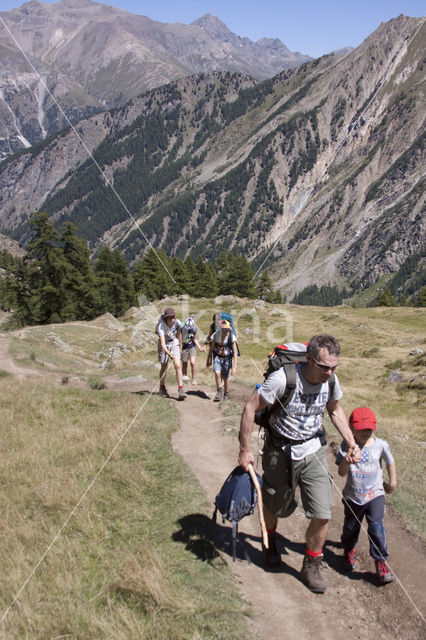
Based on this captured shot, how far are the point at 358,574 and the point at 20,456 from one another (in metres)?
7.41

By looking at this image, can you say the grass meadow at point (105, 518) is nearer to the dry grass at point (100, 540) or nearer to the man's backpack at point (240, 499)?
the dry grass at point (100, 540)

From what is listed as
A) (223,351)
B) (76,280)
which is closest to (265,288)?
(76,280)

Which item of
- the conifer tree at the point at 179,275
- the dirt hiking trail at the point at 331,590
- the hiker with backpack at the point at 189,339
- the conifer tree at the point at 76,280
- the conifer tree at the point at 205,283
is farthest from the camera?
the conifer tree at the point at 205,283

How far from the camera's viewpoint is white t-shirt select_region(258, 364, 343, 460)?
5.64m

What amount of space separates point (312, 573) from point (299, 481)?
4.18 ft

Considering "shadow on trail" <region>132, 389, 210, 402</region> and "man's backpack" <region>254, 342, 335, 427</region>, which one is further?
"shadow on trail" <region>132, 389, 210, 402</region>

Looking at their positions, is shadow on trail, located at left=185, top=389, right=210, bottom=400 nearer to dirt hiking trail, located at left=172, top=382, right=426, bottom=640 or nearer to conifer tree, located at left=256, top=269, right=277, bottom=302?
dirt hiking trail, located at left=172, top=382, right=426, bottom=640

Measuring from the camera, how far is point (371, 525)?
6516mm

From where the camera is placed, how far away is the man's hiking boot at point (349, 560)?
6543 millimetres

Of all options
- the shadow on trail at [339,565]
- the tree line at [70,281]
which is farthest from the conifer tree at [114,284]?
the shadow on trail at [339,565]

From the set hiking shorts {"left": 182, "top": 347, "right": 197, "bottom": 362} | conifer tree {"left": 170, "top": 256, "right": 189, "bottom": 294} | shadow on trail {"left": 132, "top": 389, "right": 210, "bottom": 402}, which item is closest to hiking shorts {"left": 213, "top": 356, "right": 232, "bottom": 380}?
shadow on trail {"left": 132, "top": 389, "right": 210, "bottom": 402}

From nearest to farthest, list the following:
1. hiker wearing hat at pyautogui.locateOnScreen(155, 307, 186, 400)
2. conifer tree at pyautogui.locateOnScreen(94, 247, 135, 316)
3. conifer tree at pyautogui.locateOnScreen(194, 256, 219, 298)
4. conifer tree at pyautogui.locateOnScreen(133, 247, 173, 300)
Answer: hiker wearing hat at pyautogui.locateOnScreen(155, 307, 186, 400)
conifer tree at pyautogui.locateOnScreen(94, 247, 135, 316)
conifer tree at pyautogui.locateOnScreen(133, 247, 173, 300)
conifer tree at pyautogui.locateOnScreen(194, 256, 219, 298)

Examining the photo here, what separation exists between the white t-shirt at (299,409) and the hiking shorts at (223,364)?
8.50 meters

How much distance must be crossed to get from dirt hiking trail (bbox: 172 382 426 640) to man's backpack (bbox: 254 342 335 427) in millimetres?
2165
